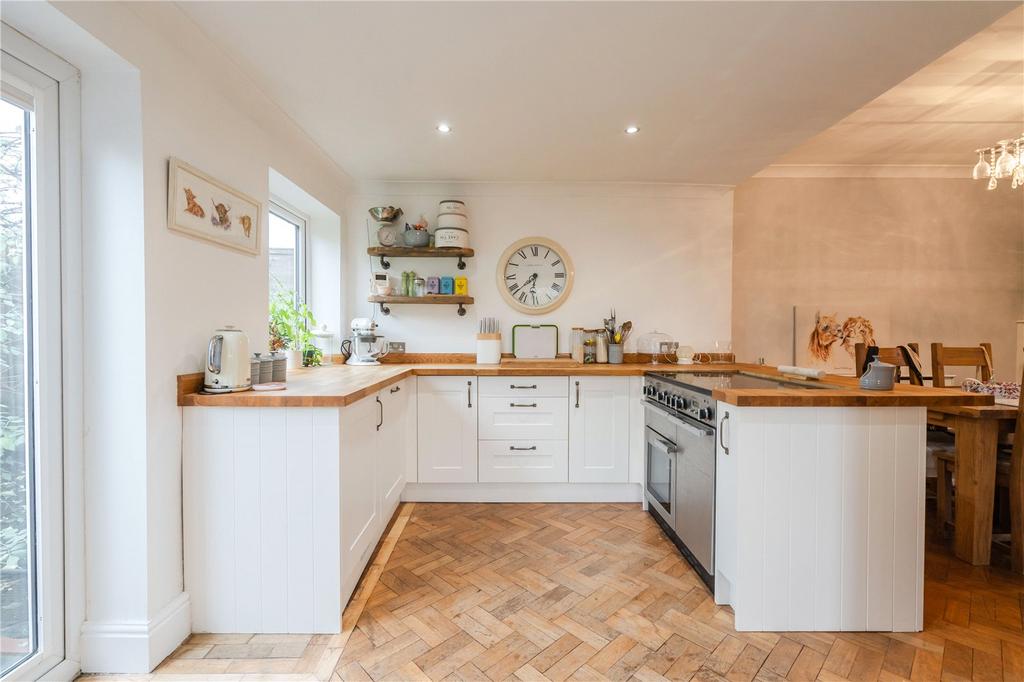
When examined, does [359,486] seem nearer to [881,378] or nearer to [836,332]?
[881,378]

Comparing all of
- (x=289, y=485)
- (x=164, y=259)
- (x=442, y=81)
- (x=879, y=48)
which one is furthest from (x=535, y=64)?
(x=289, y=485)

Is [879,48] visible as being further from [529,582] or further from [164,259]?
[164,259]

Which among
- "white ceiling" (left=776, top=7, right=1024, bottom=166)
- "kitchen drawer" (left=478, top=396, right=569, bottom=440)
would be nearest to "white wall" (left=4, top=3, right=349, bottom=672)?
"kitchen drawer" (left=478, top=396, right=569, bottom=440)

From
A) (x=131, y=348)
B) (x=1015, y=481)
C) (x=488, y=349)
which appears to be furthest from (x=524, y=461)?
(x=1015, y=481)

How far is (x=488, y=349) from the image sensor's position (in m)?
3.40

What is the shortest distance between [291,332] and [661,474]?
245cm

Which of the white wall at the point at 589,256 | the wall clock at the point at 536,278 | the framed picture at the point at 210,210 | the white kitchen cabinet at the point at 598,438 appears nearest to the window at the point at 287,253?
the white wall at the point at 589,256

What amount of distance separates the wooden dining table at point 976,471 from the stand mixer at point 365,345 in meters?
3.36

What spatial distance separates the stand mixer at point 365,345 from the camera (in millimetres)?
3218

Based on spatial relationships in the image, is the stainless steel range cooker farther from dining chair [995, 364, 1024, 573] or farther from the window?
the window

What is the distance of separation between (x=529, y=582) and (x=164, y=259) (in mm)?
1999

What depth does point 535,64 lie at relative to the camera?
1.86 metres

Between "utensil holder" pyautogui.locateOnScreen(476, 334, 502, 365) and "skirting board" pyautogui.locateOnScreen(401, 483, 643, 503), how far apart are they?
0.92 meters

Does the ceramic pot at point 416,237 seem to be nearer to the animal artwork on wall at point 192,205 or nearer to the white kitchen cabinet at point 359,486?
the white kitchen cabinet at point 359,486
